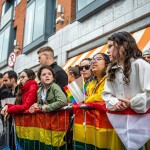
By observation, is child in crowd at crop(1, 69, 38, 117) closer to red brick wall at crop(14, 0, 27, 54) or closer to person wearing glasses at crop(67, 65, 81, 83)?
person wearing glasses at crop(67, 65, 81, 83)

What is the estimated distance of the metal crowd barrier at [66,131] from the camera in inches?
97.0

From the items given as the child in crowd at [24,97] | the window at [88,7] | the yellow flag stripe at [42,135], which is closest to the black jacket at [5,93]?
the child in crowd at [24,97]

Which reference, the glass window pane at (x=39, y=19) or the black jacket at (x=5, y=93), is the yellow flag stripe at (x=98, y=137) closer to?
the black jacket at (x=5, y=93)

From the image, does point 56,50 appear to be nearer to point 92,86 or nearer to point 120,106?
point 92,86

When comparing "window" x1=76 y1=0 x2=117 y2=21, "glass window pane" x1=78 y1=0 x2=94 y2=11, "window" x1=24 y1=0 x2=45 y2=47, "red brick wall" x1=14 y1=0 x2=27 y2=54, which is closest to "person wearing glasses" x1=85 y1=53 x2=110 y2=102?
"window" x1=76 y1=0 x2=117 y2=21

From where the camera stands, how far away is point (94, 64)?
10.5 feet

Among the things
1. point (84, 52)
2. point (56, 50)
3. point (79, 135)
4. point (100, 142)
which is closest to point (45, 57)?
point (79, 135)

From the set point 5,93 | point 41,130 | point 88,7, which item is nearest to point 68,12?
point 88,7

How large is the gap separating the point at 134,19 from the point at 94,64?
424cm

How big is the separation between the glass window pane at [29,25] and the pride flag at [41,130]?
9.86 m

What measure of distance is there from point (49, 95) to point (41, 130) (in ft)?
1.63

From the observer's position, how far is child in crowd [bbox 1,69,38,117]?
3.96 meters

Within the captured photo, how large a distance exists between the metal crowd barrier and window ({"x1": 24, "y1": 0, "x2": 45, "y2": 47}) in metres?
8.75

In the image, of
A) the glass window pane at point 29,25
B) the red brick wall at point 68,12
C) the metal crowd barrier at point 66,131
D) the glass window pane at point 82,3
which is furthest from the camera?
the glass window pane at point 29,25
